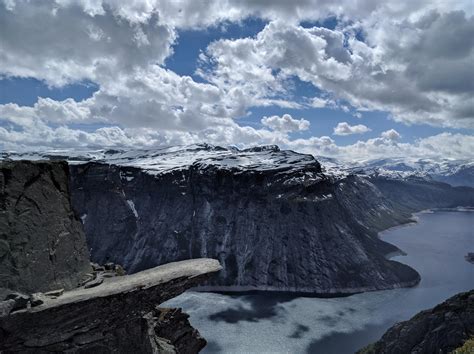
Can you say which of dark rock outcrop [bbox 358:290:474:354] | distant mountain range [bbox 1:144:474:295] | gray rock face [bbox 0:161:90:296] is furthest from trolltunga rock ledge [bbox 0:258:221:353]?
distant mountain range [bbox 1:144:474:295]

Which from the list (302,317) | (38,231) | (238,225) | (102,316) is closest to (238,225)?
(238,225)

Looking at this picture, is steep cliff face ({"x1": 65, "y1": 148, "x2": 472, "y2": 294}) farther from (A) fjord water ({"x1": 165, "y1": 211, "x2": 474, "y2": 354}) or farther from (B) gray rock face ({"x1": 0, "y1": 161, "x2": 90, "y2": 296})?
(B) gray rock face ({"x1": 0, "y1": 161, "x2": 90, "y2": 296})

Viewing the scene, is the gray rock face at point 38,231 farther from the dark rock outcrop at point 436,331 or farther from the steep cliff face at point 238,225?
the steep cliff face at point 238,225

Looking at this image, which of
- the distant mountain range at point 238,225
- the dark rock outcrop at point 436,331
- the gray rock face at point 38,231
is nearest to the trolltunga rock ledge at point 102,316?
the gray rock face at point 38,231

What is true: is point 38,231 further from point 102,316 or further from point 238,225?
point 238,225

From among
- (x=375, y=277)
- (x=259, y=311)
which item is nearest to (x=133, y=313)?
(x=259, y=311)

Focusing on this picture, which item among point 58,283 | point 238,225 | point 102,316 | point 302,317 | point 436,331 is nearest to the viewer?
point 102,316

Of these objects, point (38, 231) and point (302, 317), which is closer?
point (38, 231)
